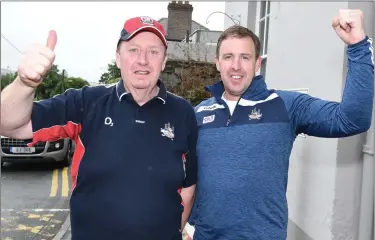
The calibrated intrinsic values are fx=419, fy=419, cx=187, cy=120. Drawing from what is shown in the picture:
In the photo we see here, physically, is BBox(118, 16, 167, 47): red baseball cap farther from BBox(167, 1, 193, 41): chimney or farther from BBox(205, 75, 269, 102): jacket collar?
BBox(167, 1, 193, 41): chimney

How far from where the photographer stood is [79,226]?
2295mm

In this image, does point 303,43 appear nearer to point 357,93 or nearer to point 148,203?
point 357,93

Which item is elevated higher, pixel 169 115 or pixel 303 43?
pixel 303 43

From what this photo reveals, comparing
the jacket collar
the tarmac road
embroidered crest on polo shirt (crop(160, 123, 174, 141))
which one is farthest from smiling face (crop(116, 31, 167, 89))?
the tarmac road

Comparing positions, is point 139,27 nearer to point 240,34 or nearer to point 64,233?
point 240,34

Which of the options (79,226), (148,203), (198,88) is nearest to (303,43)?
(148,203)

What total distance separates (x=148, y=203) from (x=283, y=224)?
873 mm

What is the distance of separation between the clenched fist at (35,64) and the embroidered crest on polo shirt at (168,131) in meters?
0.78

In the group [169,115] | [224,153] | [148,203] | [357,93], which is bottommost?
[148,203]

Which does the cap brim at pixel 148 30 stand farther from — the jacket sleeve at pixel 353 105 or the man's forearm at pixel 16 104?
the jacket sleeve at pixel 353 105

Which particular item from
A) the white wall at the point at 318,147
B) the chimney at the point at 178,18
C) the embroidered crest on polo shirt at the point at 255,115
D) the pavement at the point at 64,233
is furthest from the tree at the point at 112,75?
the chimney at the point at 178,18

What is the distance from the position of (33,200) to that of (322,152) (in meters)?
6.38

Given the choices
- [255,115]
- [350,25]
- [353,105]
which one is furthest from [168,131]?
[350,25]

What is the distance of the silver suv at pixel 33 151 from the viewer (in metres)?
10.5
